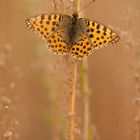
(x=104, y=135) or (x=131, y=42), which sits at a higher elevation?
(x=131, y=42)

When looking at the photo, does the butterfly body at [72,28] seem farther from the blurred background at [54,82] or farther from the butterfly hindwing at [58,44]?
the blurred background at [54,82]

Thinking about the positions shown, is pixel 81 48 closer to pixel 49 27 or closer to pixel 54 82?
pixel 49 27

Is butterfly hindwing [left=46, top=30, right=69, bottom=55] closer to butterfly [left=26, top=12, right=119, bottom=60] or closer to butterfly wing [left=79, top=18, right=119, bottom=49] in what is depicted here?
butterfly [left=26, top=12, right=119, bottom=60]

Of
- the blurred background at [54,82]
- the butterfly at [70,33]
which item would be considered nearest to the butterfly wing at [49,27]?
the butterfly at [70,33]

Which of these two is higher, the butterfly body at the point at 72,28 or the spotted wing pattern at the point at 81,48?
the butterfly body at the point at 72,28

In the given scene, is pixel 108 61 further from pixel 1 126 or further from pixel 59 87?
pixel 1 126

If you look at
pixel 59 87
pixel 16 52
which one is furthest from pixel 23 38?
pixel 59 87

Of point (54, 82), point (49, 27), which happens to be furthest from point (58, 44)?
point (54, 82)
